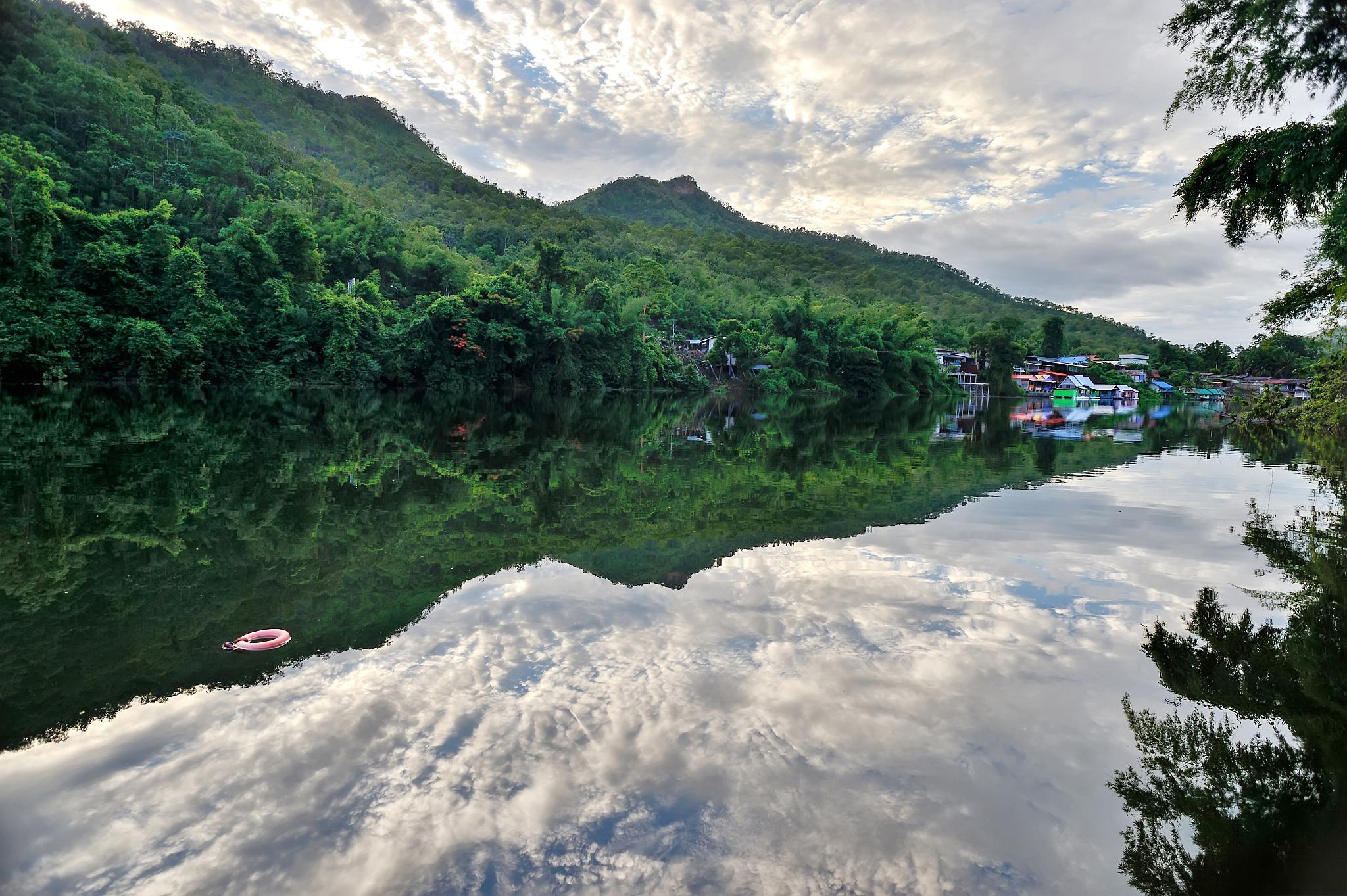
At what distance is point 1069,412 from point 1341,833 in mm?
40302

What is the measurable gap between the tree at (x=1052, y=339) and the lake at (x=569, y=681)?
252ft

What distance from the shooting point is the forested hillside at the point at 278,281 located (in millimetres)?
27328

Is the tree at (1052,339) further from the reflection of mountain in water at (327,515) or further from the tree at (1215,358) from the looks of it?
the reflection of mountain in water at (327,515)

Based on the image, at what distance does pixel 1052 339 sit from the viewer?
253 feet

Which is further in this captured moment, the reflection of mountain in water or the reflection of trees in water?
the reflection of mountain in water

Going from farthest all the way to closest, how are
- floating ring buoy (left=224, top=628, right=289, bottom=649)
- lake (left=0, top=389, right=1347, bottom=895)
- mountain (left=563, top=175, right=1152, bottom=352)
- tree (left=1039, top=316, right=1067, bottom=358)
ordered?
1. mountain (left=563, top=175, right=1152, bottom=352)
2. tree (left=1039, top=316, right=1067, bottom=358)
3. floating ring buoy (left=224, top=628, right=289, bottom=649)
4. lake (left=0, top=389, right=1347, bottom=895)

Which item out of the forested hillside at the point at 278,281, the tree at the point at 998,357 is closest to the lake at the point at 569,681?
the forested hillside at the point at 278,281

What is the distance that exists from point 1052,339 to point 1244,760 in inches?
3373

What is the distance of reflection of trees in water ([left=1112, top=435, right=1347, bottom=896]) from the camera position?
2314 mm

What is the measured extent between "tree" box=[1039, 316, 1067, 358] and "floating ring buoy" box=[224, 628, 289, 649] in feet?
283

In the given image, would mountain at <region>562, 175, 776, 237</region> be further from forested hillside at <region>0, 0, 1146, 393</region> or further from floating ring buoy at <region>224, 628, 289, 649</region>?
floating ring buoy at <region>224, 628, 289, 649</region>

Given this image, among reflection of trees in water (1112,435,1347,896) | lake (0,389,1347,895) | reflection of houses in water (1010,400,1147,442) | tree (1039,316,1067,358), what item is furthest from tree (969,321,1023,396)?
reflection of trees in water (1112,435,1347,896)

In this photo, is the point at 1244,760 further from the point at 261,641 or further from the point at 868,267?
the point at 868,267

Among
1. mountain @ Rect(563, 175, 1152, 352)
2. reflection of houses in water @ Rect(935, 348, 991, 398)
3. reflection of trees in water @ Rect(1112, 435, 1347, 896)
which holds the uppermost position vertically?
mountain @ Rect(563, 175, 1152, 352)
